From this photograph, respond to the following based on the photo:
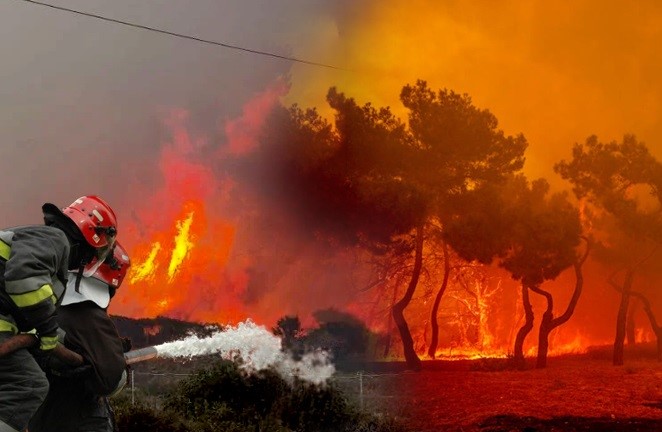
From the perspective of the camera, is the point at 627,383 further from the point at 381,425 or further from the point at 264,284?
the point at 264,284

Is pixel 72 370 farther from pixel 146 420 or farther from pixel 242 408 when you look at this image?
pixel 242 408

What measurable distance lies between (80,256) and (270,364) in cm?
759

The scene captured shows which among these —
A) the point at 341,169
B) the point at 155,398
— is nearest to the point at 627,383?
the point at 341,169

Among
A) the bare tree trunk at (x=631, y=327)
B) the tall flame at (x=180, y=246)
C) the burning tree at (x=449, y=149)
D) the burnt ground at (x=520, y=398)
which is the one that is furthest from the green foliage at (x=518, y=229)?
the tall flame at (x=180, y=246)

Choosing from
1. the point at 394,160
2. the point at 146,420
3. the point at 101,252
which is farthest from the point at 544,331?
the point at 101,252

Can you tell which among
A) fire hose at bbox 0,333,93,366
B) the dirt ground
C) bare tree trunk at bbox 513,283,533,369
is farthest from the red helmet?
bare tree trunk at bbox 513,283,533,369

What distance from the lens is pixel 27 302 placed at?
13.3 feet

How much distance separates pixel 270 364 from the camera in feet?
39.1

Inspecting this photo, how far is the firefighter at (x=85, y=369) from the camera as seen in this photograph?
4.52 metres

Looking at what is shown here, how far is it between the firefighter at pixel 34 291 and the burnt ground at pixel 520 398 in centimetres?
1039

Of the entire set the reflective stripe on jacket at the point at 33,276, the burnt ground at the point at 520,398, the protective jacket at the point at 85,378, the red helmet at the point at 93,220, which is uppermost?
the red helmet at the point at 93,220

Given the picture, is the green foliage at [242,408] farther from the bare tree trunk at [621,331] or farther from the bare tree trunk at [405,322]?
the bare tree trunk at [621,331]

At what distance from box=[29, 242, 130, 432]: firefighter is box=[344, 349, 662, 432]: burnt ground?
10.1 meters

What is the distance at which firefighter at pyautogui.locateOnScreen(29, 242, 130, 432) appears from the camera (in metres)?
4.52
